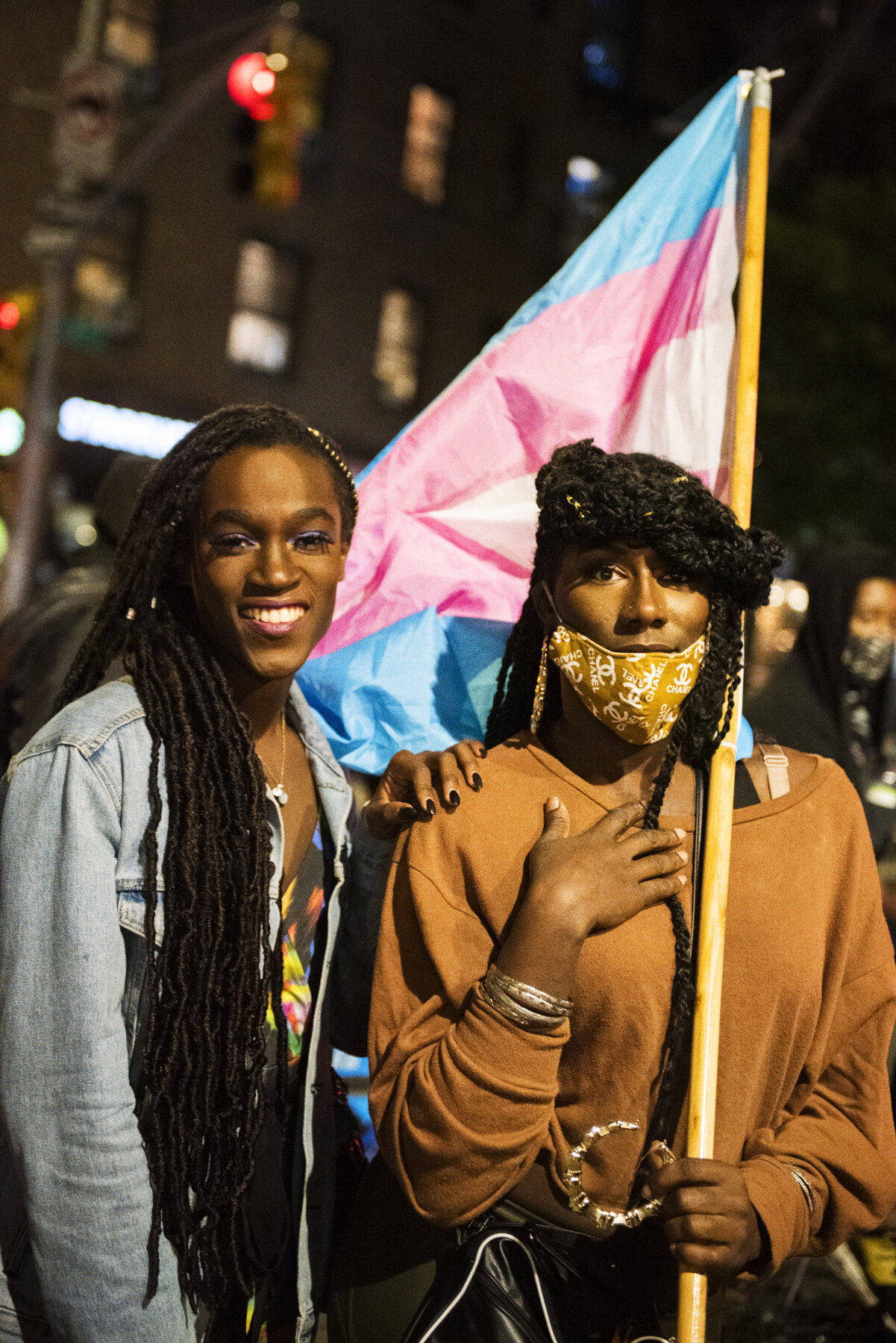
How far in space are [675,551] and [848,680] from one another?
3.68 m

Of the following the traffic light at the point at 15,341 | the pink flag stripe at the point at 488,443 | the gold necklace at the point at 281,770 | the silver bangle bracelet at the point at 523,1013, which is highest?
the traffic light at the point at 15,341

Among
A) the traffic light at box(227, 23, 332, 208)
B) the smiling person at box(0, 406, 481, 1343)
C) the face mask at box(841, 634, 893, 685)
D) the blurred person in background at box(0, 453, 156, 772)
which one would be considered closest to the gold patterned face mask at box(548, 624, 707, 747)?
the smiling person at box(0, 406, 481, 1343)

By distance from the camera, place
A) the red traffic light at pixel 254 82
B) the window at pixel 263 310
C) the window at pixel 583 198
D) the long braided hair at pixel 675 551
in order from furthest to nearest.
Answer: the window at pixel 583 198 < the window at pixel 263 310 < the red traffic light at pixel 254 82 < the long braided hair at pixel 675 551

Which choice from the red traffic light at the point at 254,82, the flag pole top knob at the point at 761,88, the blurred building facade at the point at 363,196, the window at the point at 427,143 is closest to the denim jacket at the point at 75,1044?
the flag pole top knob at the point at 761,88

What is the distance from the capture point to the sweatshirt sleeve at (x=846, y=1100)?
2271 millimetres

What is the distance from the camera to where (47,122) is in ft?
59.7

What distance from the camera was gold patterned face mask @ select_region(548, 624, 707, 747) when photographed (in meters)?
2.32

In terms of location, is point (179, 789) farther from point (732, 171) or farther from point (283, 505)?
point (732, 171)

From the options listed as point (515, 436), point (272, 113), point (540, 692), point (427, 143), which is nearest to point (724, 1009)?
point (540, 692)

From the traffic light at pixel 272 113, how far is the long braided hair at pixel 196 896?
10684 mm

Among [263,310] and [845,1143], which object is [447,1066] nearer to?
[845,1143]

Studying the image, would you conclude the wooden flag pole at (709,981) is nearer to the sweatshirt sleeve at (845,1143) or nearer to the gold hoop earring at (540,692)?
the sweatshirt sleeve at (845,1143)

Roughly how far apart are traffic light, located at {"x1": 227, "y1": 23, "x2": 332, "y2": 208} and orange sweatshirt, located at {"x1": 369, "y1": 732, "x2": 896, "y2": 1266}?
11402 mm

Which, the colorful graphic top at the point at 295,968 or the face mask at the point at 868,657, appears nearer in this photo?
the colorful graphic top at the point at 295,968
